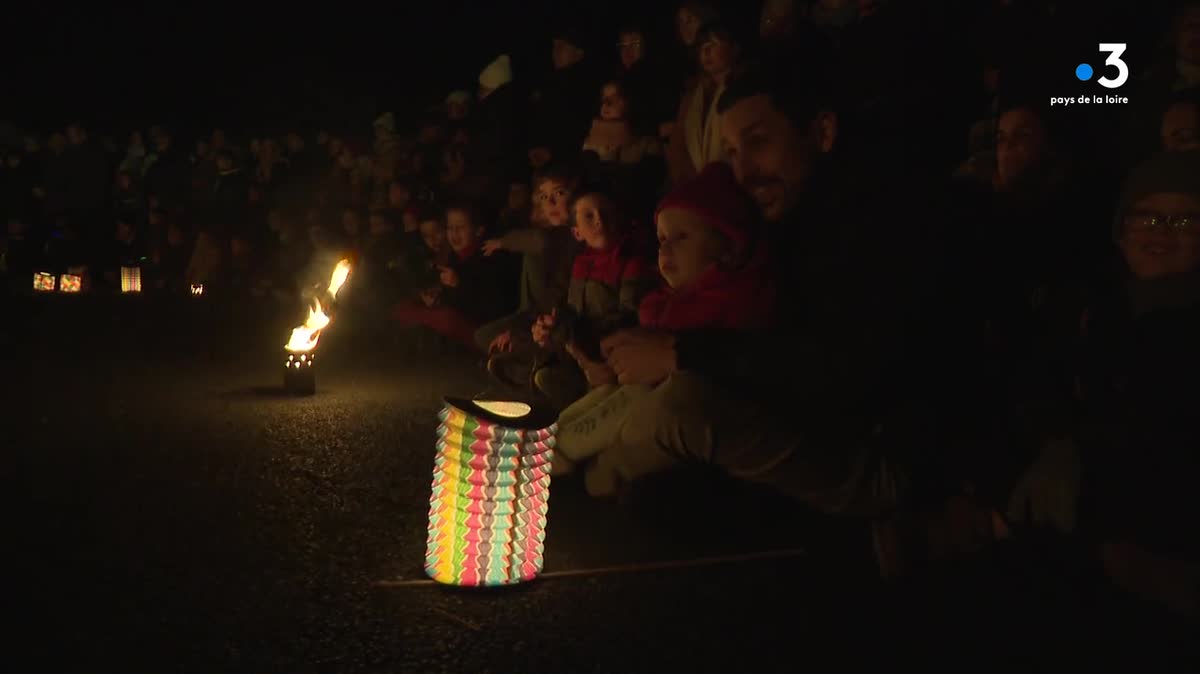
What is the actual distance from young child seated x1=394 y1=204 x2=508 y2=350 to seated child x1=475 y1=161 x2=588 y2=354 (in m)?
0.87

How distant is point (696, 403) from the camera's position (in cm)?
382

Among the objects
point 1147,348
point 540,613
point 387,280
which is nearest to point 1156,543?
point 1147,348

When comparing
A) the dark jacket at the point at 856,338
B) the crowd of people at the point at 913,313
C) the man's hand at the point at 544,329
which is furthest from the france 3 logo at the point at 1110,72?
the man's hand at the point at 544,329

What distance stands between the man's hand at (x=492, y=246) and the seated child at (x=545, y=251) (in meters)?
0.26

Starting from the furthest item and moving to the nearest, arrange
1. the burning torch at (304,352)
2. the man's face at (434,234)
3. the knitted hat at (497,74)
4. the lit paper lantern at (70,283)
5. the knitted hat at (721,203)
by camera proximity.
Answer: the lit paper lantern at (70,283)
the knitted hat at (497,74)
the man's face at (434,234)
the burning torch at (304,352)
the knitted hat at (721,203)

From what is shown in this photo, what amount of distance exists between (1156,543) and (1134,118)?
101 inches

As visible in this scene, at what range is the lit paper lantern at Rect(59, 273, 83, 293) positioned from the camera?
1617cm

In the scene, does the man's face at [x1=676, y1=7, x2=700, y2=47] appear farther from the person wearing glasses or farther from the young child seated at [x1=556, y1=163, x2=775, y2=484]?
the person wearing glasses

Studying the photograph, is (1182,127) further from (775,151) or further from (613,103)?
(613,103)

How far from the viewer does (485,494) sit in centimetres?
366

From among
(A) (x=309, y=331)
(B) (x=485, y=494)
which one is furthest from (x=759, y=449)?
Result: (A) (x=309, y=331)

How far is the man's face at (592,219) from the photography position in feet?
20.4

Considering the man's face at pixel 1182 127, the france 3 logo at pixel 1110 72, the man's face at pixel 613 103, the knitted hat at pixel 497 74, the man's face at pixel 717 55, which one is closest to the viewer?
the man's face at pixel 1182 127

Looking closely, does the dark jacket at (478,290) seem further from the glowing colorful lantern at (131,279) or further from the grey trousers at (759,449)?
the glowing colorful lantern at (131,279)
